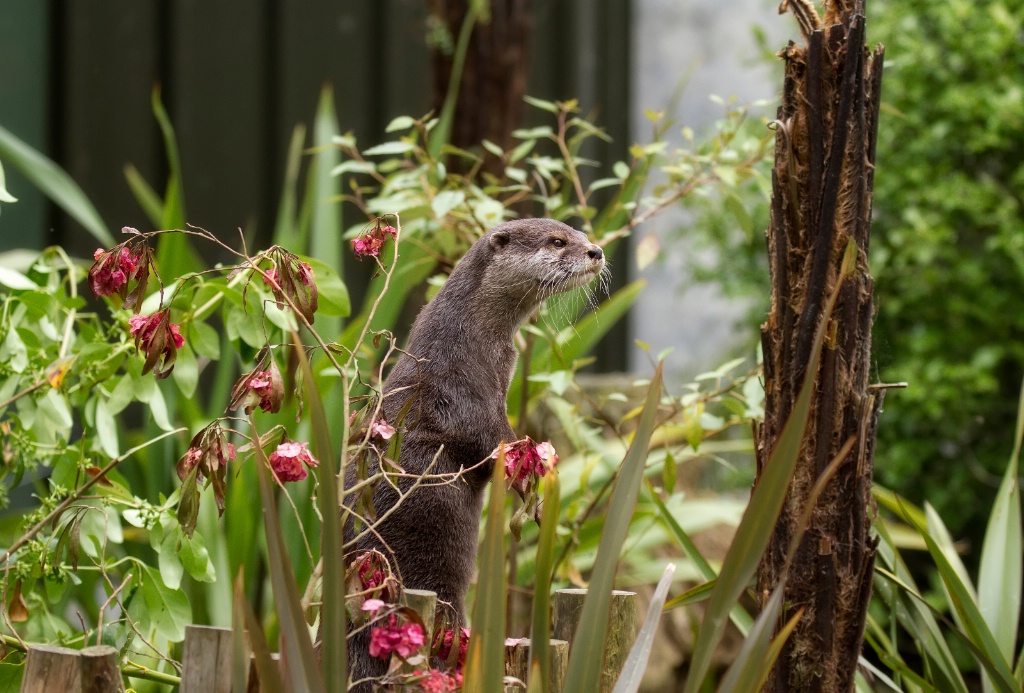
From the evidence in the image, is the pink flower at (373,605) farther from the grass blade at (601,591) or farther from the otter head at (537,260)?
the otter head at (537,260)

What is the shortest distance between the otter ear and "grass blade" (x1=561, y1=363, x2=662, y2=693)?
0.69m

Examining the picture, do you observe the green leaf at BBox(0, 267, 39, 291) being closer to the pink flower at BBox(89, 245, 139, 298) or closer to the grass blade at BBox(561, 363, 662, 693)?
the pink flower at BBox(89, 245, 139, 298)

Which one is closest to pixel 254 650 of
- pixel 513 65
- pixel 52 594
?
pixel 52 594

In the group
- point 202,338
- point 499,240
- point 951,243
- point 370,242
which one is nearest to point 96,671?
point 370,242

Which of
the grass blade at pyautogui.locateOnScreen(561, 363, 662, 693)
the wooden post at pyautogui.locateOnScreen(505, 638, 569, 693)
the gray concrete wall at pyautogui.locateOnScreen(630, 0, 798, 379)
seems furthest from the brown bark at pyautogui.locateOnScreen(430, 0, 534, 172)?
the gray concrete wall at pyautogui.locateOnScreen(630, 0, 798, 379)

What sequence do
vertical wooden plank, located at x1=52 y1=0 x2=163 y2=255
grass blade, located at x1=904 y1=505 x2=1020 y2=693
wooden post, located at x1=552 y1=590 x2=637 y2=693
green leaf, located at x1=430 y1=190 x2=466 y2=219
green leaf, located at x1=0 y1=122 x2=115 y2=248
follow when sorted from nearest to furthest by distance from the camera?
wooden post, located at x1=552 y1=590 x2=637 y2=693 → grass blade, located at x1=904 y1=505 x2=1020 y2=693 → green leaf, located at x1=430 y1=190 x2=466 y2=219 → green leaf, located at x1=0 y1=122 x2=115 y2=248 → vertical wooden plank, located at x1=52 y1=0 x2=163 y2=255

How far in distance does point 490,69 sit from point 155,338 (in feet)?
8.05

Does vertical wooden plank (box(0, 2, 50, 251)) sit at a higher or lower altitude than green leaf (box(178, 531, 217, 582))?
higher

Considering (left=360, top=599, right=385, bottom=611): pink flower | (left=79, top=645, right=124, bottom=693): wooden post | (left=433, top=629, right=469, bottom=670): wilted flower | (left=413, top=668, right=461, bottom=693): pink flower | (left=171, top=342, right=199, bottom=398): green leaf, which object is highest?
(left=171, top=342, right=199, bottom=398): green leaf

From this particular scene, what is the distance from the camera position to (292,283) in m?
1.57

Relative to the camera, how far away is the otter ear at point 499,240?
198cm

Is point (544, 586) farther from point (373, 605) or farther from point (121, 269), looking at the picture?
point (121, 269)

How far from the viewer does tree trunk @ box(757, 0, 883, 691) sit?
1698 millimetres

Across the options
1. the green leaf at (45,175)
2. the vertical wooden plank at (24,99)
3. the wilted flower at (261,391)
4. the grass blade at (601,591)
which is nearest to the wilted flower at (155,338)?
the wilted flower at (261,391)
